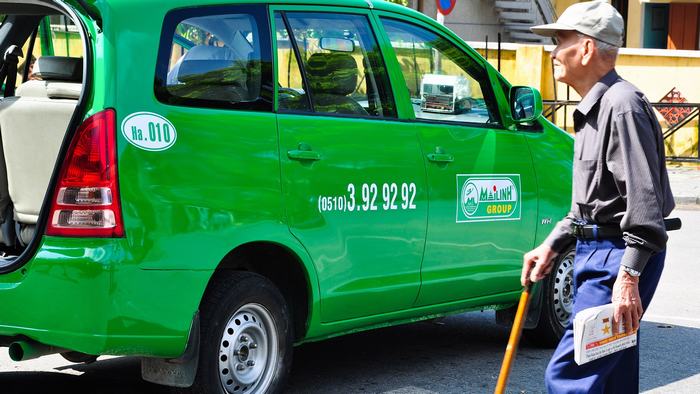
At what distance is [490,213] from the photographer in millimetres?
6609

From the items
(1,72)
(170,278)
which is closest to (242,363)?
Answer: (170,278)

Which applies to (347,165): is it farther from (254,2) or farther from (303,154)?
(254,2)

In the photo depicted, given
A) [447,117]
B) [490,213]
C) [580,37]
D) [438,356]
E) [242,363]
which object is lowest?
[438,356]

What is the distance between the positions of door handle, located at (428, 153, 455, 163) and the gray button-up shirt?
1.99m

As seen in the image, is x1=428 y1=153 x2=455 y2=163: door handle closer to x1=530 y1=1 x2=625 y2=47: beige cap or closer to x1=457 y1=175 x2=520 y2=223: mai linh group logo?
x1=457 y1=175 x2=520 y2=223: mai linh group logo

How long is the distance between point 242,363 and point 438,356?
6.36ft

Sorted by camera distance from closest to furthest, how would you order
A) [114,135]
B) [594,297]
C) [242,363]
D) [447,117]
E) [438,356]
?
[594,297] < [114,135] < [242,363] < [447,117] < [438,356]

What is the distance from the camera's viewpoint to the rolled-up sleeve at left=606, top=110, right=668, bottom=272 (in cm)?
393

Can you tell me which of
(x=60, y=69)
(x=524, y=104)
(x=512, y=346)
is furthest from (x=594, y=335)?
(x=524, y=104)

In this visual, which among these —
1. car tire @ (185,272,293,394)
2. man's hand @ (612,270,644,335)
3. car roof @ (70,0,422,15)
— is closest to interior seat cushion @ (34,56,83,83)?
car roof @ (70,0,422,15)

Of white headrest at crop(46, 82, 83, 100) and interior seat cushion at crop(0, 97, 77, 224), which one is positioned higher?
white headrest at crop(46, 82, 83, 100)

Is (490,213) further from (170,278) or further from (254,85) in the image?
(170,278)

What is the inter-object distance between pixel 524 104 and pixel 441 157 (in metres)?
0.78

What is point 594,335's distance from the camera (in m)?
3.96
